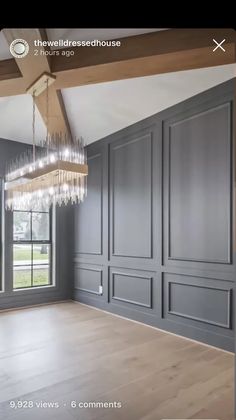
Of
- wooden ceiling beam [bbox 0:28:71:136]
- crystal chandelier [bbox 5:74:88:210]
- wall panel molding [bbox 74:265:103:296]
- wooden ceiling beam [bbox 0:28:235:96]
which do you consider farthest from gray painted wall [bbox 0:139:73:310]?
wooden ceiling beam [bbox 0:28:235:96]

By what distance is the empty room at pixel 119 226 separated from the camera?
1937mm

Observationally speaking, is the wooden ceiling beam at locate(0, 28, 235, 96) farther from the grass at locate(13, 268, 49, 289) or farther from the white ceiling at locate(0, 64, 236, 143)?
the grass at locate(13, 268, 49, 289)

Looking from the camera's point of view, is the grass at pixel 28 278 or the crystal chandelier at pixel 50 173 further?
the grass at pixel 28 278

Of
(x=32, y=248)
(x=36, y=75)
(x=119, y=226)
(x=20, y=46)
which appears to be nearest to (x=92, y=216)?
(x=119, y=226)

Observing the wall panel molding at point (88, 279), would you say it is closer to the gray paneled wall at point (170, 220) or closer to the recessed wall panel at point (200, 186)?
the gray paneled wall at point (170, 220)

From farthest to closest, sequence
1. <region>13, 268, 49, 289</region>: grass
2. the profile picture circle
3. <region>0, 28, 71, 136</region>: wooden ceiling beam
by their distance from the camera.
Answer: <region>13, 268, 49, 289</region>: grass, the profile picture circle, <region>0, 28, 71, 136</region>: wooden ceiling beam

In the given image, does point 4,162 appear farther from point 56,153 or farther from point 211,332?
point 211,332

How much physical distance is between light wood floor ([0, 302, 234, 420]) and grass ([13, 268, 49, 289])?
993 millimetres

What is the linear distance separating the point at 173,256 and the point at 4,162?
116 inches

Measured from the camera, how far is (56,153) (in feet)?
8.24

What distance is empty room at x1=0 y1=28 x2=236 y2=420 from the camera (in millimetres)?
1937

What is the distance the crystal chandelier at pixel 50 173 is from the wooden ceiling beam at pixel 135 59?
267 millimetres

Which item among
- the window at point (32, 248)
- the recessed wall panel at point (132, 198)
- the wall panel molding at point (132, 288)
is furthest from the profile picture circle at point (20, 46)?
the window at point (32, 248)
